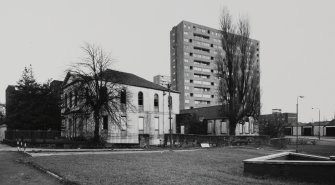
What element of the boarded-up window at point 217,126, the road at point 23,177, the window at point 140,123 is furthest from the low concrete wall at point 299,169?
the boarded-up window at point 217,126

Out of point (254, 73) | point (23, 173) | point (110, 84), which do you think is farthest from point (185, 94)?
point (23, 173)

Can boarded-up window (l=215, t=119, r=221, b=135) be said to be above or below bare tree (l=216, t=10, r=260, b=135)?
below

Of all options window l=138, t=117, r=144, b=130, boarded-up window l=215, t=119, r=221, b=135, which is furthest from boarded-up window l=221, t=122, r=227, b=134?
window l=138, t=117, r=144, b=130

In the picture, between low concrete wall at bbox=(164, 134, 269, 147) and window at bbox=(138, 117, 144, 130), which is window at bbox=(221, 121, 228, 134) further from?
window at bbox=(138, 117, 144, 130)

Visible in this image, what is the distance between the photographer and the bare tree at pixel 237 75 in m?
35.6

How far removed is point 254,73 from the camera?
3709 cm

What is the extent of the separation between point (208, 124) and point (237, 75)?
742 inches

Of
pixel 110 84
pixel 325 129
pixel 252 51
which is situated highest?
pixel 252 51

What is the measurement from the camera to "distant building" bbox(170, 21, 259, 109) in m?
87.1

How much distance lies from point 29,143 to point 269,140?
27252mm

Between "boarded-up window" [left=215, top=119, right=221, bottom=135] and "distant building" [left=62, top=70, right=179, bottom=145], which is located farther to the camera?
"boarded-up window" [left=215, top=119, right=221, bottom=135]

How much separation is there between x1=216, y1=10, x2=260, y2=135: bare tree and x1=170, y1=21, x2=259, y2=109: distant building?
48634mm

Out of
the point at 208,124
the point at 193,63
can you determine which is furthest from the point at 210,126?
the point at 193,63

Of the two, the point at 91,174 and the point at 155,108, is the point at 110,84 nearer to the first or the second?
the point at 155,108
